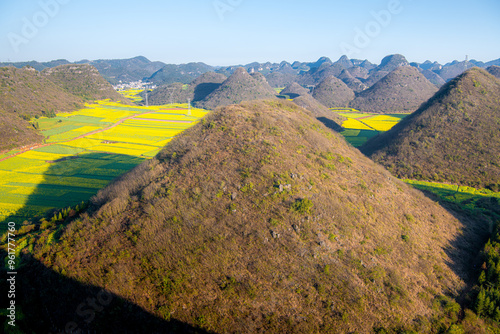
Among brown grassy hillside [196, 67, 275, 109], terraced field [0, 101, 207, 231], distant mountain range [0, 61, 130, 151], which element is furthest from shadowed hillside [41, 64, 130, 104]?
brown grassy hillside [196, 67, 275, 109]

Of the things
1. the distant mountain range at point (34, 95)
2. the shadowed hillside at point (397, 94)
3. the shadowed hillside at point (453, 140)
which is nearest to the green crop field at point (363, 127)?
the shadowed hillside at point (453, 140)

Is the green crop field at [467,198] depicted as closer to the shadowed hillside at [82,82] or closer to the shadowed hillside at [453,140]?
the shadowed hillside at [453,140]

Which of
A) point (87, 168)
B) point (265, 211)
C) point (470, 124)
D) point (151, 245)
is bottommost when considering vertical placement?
point (87, 168)

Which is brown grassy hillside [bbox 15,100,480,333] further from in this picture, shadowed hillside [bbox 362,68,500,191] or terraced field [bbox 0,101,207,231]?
shadowed hillside [bbox 362,68,500,191]

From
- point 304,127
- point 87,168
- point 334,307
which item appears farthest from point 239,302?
point 87,168

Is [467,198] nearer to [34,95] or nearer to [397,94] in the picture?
[397,94]

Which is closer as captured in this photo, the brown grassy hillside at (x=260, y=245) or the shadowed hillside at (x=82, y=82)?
the brown grassy hillside at (x=260, y=245)

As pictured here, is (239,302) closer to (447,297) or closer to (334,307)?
Result: (334,307)
